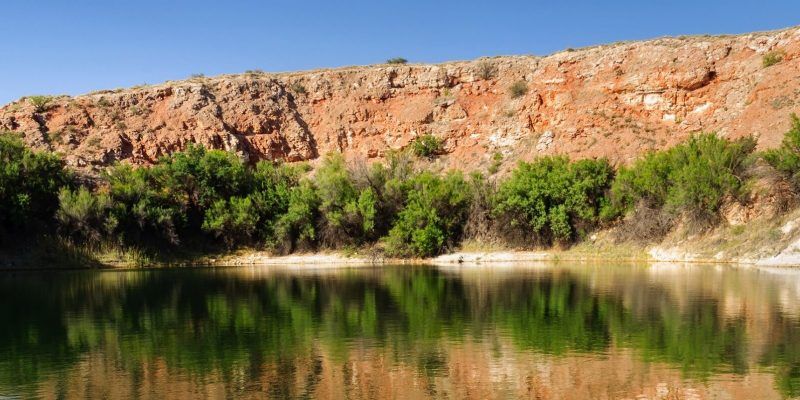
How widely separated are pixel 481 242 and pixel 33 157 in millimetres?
28392

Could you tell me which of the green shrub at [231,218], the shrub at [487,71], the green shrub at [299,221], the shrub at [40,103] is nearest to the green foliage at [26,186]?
the green shrub at [231,218]

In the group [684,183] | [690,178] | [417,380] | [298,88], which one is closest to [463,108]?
[298,88]

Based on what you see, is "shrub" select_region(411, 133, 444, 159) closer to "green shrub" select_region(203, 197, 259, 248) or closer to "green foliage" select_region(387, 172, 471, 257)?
"green foliage" select_region(387, 172, 471, 257)

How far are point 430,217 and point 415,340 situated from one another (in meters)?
30.3

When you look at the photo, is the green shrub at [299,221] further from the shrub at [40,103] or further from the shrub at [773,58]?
the shrub at [773,58]

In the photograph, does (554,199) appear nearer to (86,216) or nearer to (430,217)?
(430,217)

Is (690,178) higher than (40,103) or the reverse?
the reverse

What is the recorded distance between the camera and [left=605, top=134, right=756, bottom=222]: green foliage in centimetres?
4262

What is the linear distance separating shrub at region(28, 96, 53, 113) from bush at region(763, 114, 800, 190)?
52926 mm

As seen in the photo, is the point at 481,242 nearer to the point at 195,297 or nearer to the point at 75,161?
the point at 195,297

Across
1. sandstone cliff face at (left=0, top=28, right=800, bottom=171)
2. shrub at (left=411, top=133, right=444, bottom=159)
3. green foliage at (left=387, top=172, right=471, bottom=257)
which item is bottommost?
green foliage at (left=387, top=172, right=471, bottom=257)

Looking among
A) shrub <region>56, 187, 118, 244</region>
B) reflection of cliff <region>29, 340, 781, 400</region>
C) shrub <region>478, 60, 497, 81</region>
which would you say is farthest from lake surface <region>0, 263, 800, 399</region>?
shrub <region>478, 60, 497, 81</region>

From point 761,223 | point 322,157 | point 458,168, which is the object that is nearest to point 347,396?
point 761,223

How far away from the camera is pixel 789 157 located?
131 ft
